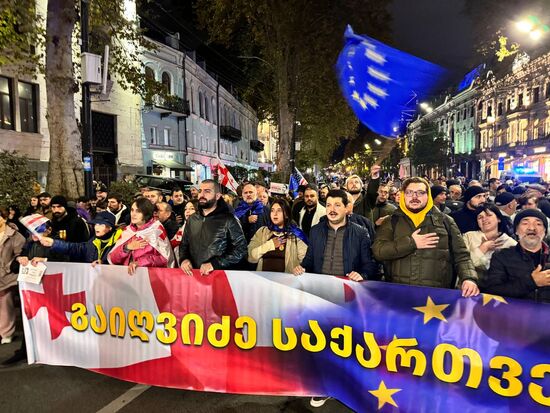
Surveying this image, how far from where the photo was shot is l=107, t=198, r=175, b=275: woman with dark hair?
4.36 meters

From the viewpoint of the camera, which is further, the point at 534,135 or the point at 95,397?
the point at 534,135

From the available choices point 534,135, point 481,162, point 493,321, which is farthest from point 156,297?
point 481,162

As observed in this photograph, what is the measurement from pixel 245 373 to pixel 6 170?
31.0 ft

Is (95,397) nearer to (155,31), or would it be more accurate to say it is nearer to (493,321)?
(493,321)

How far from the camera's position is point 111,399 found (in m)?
3.93

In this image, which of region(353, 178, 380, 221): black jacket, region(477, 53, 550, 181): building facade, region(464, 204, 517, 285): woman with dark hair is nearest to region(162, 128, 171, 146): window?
region(477, 53, 550, 181): building facade

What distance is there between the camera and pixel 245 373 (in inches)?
150

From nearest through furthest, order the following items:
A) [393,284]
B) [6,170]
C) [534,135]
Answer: [393,284], [6,170], [534,135]

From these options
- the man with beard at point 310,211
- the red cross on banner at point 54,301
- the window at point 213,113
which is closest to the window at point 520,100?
the window at point 213,113

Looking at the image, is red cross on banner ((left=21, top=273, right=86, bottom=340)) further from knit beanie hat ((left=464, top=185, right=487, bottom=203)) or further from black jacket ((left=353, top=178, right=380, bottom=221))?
knit beanie hat ((left=464, top=185, right=487, bottom=203))

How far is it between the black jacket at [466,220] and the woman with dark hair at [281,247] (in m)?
2.19

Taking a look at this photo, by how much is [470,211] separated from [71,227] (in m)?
5.04

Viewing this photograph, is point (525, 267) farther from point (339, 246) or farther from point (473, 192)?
point (473, 192)

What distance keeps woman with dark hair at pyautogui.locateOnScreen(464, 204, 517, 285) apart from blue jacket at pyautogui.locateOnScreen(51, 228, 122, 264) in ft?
11.7
